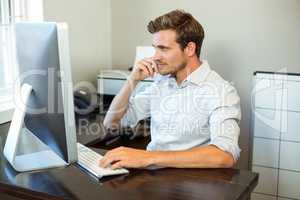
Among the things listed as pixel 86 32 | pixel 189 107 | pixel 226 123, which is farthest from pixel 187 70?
pixel 86 32

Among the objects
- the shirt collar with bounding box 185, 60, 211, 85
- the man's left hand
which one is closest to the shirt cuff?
the man's left hand

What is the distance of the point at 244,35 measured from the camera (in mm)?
2461

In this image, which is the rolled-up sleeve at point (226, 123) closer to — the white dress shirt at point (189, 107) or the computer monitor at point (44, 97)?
the white dress shirt at point (189, 107)

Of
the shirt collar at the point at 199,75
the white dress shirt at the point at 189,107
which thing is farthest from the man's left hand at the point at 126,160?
the shirt collar at the point at 199,75

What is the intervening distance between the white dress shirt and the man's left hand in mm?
401

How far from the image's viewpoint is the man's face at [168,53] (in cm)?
192

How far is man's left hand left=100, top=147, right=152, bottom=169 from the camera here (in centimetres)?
139

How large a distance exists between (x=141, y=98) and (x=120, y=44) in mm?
851

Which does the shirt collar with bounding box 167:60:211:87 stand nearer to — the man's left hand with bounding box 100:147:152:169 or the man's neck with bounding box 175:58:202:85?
the man's neck with bounding box 175:58:202:85

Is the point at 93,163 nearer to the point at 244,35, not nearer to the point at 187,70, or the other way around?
the point at 187,70

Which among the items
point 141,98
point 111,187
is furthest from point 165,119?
point 111,187

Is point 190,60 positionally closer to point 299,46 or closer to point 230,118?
point 230,118

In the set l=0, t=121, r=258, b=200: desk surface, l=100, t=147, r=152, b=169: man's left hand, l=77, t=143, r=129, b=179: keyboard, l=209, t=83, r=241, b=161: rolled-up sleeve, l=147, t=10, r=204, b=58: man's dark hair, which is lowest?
l=0, t=121, r=258, b=200: desk surface

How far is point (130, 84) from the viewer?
6.65 feet
